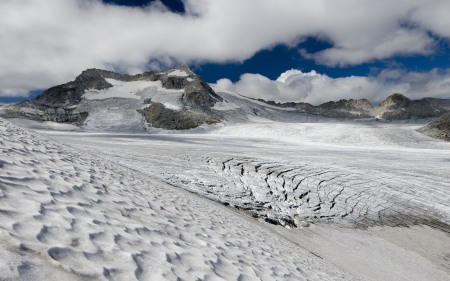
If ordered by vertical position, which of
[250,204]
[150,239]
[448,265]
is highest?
[150,239]

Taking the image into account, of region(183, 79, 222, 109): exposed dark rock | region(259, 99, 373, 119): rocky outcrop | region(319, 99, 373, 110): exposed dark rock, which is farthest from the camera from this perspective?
region(319, 99, 373, 110): exposed dark rock

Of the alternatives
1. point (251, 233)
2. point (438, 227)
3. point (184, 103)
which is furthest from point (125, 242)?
point (184, 103)

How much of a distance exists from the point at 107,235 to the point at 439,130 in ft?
179

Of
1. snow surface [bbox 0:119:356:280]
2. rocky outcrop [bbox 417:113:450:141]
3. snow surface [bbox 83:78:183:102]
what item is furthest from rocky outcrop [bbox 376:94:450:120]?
snow surface [bbox 0:119:356:280]

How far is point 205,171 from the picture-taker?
15.4 metres

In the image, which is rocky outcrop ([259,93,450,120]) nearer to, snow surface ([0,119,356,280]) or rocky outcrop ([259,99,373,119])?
rocky outcrop ([259,99,373,119])

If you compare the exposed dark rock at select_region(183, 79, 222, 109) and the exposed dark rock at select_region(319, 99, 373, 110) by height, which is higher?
the exposed dark rock at select_region(319, 99, 373, 110)

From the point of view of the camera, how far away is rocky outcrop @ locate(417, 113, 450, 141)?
153 ft

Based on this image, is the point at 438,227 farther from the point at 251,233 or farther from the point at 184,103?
the point at 184,103

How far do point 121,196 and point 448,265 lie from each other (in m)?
9.35

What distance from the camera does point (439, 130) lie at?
4762 cm

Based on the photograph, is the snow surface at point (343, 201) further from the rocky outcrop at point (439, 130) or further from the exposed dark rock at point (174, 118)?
the exposed dark rock at point (174, 118)

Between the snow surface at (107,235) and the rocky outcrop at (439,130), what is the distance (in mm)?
48287

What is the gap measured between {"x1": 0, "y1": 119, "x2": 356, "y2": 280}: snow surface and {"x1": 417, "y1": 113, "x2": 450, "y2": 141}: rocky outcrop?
48.3 m
